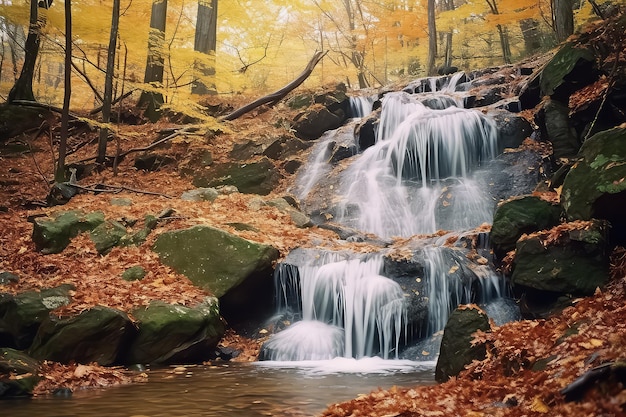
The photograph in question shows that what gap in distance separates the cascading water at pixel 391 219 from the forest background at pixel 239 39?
4292 mm

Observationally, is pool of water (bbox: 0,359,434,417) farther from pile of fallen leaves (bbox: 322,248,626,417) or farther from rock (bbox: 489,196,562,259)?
rock (bbox: 489,196,562,259)

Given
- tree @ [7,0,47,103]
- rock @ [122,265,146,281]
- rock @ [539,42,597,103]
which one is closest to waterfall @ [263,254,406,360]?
rock @ [122,265,146,281]

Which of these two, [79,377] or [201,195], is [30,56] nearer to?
[201,195]

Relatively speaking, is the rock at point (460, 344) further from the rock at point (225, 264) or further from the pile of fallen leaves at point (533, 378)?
the rock at point (225, 264)

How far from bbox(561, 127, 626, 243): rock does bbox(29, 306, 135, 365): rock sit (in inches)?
240

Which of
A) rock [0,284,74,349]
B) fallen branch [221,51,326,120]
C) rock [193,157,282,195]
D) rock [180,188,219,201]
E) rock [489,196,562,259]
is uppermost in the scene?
fallen branch [221,51,326,120]

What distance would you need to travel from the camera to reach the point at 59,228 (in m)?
8.72

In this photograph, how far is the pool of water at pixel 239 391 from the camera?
420cm

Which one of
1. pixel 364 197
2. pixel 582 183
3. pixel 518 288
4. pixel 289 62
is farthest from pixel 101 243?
A: pixel 289 62

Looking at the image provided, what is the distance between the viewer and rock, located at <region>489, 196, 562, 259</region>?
7.26 meters

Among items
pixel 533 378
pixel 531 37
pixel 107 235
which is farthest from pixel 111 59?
pixel 531 37

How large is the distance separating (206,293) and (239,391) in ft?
9.16

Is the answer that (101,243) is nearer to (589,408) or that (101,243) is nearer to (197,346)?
(197,346)

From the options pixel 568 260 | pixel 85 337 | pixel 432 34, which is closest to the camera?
pixel 85 337
